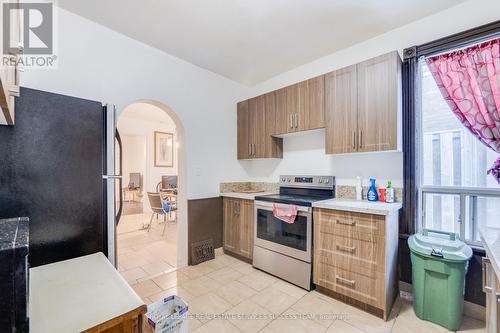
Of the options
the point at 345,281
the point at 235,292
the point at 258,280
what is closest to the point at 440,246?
the point at 345,281

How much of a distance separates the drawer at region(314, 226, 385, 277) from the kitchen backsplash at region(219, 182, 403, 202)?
62 cm

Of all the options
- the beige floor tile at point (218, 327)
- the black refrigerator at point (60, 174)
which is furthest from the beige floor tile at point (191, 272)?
the black refrigerator at point (60, 174)

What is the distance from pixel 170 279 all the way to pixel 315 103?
2.58 metres

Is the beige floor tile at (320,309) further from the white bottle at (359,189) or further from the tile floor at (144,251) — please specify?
the tile floor at (144,251)

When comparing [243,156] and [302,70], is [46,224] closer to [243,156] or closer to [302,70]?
[243,156]

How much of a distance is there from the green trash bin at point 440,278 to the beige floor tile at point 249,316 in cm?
124

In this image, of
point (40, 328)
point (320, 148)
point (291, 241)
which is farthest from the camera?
point (320, 148)

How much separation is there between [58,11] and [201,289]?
2.89 m

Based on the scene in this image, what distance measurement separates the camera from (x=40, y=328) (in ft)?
2.46

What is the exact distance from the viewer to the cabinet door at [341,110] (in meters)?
2.25

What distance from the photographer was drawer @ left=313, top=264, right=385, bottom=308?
184 centimetres

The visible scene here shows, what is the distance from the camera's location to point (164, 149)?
6695 mm

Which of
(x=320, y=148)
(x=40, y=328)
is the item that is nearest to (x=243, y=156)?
(x=320, y=148)

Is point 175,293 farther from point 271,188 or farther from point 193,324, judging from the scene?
point 271,188
